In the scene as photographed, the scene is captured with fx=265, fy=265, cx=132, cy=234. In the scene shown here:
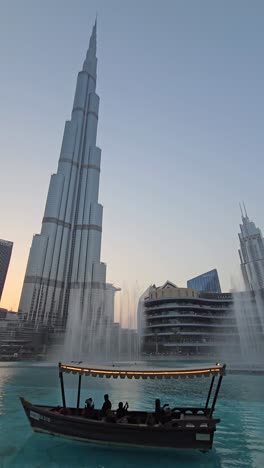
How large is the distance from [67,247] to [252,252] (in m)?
129

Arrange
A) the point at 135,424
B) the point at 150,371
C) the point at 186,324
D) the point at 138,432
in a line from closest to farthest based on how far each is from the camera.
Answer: the point at 138,432, the point at 135,424, the point at 150,371, the point at 186,324

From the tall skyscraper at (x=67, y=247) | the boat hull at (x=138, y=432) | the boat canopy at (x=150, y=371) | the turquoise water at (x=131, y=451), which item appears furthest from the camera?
the tall skyscraper at (x=67, y=247)

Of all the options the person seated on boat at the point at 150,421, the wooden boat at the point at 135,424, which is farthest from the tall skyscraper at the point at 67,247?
the person seated on boat at the point at 150,421

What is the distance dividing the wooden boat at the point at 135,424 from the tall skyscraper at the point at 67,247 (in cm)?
12589

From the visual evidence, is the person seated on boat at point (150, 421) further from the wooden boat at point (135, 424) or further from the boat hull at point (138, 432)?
the boat hull at point (138, 432)

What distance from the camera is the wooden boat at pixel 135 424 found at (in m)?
10.3

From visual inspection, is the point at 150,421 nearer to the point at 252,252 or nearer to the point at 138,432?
the point at 138,432

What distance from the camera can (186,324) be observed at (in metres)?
81.5

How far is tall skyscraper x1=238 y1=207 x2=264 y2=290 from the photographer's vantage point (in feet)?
589

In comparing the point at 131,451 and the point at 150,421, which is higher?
the point at 150,421

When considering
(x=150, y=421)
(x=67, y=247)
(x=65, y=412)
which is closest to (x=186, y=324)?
(x=65, y=412)

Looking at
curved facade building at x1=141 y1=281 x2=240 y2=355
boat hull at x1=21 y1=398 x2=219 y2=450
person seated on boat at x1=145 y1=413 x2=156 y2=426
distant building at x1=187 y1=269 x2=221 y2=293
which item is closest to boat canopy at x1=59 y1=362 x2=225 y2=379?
person seated on boat at x1=145 y1=413 x2=156 y2=426

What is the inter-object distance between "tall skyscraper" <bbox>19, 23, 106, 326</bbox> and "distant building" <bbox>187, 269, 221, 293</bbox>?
64.7m

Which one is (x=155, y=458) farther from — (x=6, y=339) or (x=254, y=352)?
(x=6, y=339)
